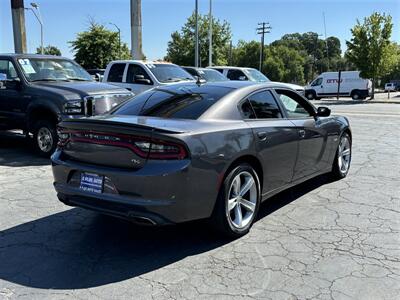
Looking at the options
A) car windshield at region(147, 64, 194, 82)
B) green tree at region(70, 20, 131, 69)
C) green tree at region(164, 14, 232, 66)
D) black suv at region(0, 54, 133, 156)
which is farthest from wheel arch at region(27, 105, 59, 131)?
green tree at region(164, 14, 232, 66)

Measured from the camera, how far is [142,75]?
12.8 metres

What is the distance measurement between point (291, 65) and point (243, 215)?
99486 mm

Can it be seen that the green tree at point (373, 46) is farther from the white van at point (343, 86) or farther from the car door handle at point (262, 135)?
the car door handle at point (262, 135)

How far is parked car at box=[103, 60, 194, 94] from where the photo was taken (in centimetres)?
1255

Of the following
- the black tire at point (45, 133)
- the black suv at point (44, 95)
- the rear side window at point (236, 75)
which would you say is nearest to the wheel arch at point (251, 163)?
the black suv at point (44, 95)

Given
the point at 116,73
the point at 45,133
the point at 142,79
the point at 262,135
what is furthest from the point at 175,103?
the point at 116,73

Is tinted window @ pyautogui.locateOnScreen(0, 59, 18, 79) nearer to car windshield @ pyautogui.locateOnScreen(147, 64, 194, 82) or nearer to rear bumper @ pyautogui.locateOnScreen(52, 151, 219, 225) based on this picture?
car windshield @ pyautogui.locateOnScreen(147, 64, 194, 82)

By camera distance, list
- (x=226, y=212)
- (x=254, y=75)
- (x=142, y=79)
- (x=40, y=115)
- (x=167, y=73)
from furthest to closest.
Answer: (x=254, y=75) → (x=167, y=73) → (x=142, y=79) → (x=40, y=115) → (x=226, y=212)

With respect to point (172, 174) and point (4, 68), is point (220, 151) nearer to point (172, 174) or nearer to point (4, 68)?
point (172, 174)

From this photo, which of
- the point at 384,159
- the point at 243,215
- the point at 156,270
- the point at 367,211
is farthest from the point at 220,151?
the point at 384,159

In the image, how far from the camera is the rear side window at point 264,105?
514 cm

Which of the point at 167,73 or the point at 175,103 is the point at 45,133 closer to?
the point at 175,103

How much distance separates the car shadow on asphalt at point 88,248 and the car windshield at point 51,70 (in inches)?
192

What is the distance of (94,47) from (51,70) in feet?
107
